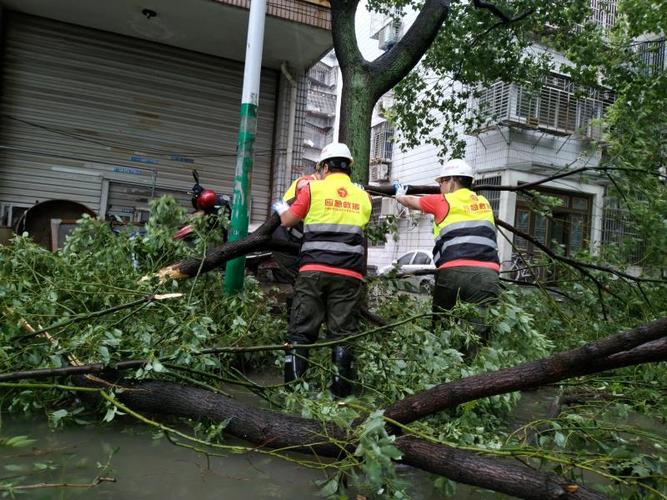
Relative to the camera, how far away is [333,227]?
356 centimetres

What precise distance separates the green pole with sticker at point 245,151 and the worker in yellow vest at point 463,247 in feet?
5.20

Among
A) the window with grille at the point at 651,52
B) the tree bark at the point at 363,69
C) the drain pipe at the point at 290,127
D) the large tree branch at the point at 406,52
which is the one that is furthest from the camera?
the drain pipe at the point at 290,127

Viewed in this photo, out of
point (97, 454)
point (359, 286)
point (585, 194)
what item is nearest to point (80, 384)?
point (97, 454)

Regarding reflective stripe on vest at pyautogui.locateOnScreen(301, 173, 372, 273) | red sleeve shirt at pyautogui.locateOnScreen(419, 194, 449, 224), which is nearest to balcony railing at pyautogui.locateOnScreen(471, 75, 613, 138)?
red sleeve shirt at pyautogui.locateOnScreen(419, 194, 449, 224)

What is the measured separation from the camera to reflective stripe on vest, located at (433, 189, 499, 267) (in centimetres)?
392

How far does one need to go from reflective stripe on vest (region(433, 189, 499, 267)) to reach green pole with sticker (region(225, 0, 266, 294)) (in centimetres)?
179

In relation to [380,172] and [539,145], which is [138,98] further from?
[380,172]

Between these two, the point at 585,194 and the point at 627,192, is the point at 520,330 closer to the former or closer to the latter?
the point at 627,192

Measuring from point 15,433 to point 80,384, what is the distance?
366 millimetres

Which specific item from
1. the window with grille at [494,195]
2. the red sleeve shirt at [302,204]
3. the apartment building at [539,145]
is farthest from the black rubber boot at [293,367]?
the window with grille at [494,195]

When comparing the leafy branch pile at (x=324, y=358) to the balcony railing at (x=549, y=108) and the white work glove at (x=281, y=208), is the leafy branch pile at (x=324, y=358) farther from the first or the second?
the balcony railing at (x=549, y=108)

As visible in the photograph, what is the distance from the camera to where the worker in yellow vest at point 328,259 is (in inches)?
140

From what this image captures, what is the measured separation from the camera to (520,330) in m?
3.19

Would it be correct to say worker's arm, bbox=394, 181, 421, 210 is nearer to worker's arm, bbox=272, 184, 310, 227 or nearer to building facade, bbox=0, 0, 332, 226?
worker's arm, bbox=272, 184, 310, 227
